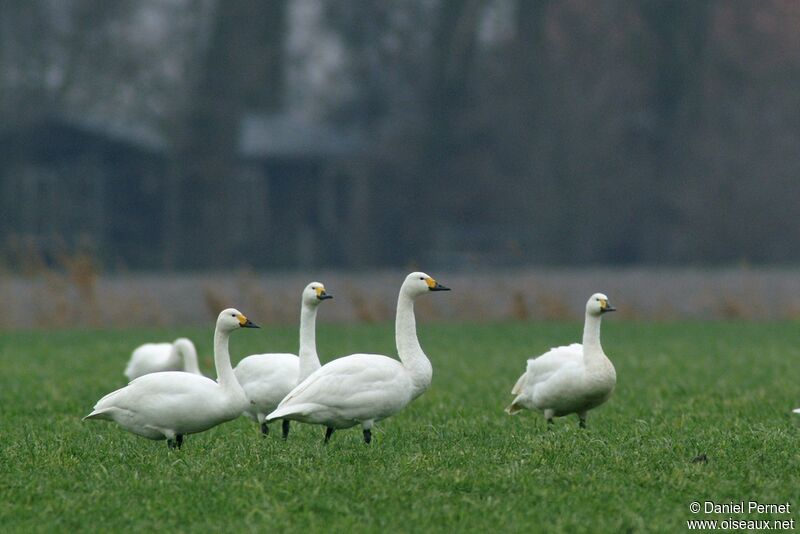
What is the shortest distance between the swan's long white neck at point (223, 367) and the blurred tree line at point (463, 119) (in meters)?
36.1

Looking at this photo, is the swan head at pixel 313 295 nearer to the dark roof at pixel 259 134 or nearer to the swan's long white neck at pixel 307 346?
the swan's long white neck at pixel 307 346

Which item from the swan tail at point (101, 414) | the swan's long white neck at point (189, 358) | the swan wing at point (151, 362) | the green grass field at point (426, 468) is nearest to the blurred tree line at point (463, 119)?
the swan wing at point (151, 362)

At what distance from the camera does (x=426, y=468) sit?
6.91 metres

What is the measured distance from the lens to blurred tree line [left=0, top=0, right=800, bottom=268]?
150ft

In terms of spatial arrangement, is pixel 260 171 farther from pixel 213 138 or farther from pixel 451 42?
pixel 451 42

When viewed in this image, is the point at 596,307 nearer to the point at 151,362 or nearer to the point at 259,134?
the point at 151,362

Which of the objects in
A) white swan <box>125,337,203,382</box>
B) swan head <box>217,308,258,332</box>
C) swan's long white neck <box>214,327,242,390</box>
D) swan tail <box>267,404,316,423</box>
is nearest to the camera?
swan tail <box>267,404,316,423</box>

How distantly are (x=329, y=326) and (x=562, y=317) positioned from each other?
12.0 feet

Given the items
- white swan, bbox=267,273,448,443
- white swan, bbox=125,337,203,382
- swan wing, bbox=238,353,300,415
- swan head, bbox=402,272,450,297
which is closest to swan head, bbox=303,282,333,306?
swan wing, bbox=238,353,300,415

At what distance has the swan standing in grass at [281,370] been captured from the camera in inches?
335

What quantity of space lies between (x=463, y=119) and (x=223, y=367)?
40.6 meters

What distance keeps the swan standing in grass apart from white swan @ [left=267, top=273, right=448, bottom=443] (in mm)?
561

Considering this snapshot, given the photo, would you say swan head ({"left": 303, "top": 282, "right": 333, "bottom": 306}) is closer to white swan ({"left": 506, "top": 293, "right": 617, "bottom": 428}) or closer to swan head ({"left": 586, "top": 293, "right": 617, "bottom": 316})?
white swan ({"left": 506, "top": 293, "right": 617, "bottom": 428})

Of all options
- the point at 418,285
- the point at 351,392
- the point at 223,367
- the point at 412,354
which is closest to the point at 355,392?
the point at 351,392
